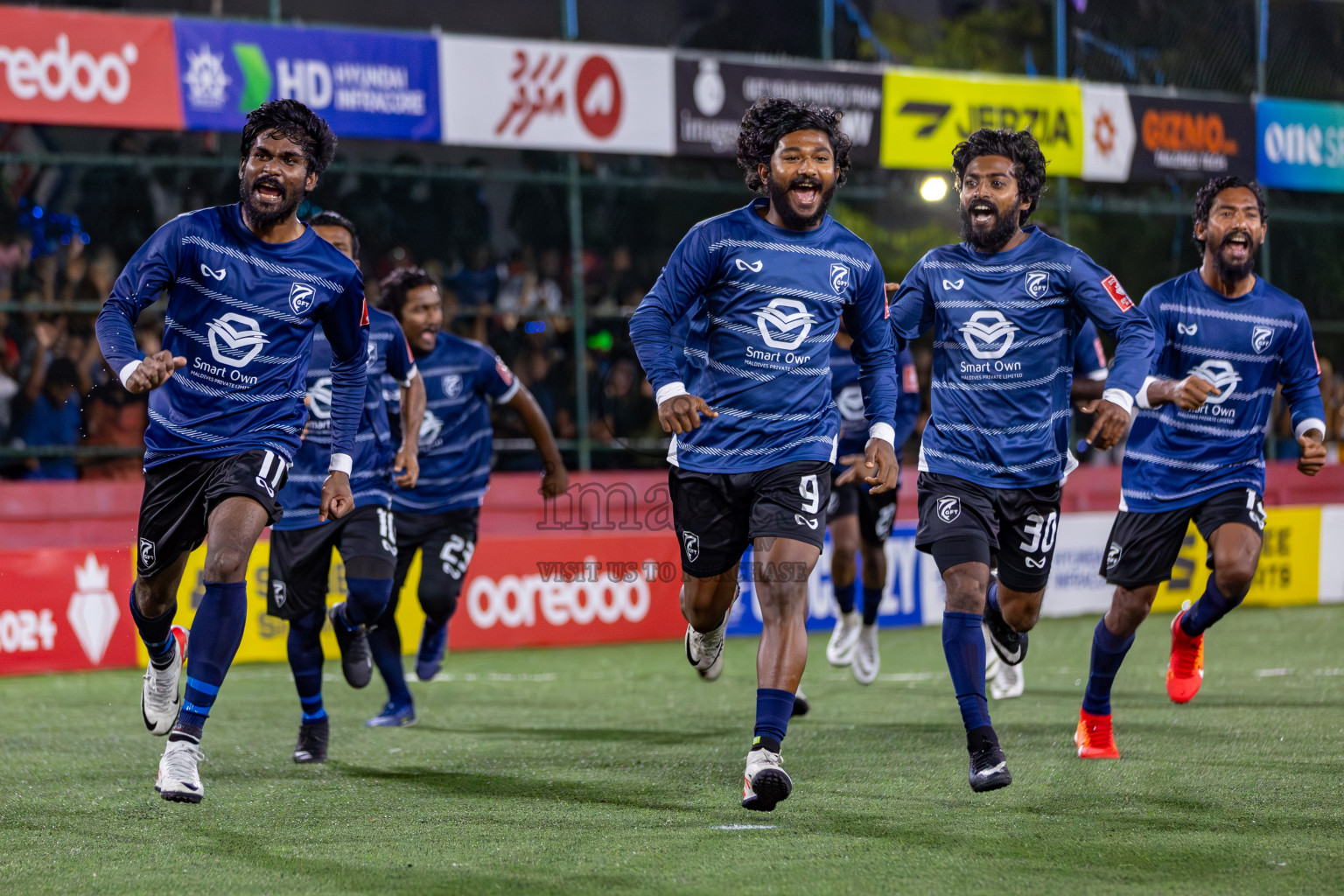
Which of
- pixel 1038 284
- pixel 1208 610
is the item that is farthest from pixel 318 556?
pixel 1208 610

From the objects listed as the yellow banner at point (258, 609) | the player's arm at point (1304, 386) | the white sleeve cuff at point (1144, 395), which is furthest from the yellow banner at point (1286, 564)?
the white sleeve cuff at point (1144, 395)

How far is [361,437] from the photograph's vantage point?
7.53m

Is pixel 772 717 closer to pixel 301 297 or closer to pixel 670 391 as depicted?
pixel 670 391

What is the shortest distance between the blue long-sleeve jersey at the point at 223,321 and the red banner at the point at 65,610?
5.44m

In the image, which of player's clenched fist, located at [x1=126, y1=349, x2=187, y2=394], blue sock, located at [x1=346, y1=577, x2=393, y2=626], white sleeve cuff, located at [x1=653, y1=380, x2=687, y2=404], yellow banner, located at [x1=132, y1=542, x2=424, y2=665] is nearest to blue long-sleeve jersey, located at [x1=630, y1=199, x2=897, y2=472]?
white sleeve cuff, located at [x1=653, y1=380, x2=687, y2=404]

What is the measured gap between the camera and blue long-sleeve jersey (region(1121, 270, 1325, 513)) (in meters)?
6.72

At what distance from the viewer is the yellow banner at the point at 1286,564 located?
14.6 meters

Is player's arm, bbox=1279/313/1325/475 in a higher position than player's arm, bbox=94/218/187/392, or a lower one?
lower

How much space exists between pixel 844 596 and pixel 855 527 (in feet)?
1.40

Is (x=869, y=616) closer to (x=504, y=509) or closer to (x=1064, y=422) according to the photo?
(x=1064, y=422)

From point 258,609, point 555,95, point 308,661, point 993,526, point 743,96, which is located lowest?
point 258,609

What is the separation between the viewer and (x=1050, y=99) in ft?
56.9

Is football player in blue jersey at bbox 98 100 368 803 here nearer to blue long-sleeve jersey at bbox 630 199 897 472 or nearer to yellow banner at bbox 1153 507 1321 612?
blue long-sleeve jersey at bbox 630 199 897 472

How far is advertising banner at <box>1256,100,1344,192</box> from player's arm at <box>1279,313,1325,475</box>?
41.4 feet
